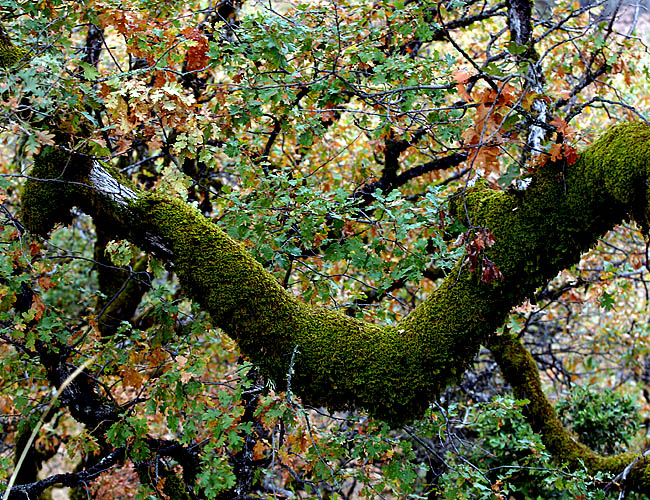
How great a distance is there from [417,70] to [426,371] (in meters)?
2.29

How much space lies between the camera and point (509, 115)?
7.59 ft

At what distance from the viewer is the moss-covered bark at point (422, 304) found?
2.22 m

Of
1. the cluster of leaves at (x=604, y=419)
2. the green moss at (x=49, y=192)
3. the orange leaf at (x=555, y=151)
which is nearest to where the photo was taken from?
the orange leaf at (x=555, y=151)

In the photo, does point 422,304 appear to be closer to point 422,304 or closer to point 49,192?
point 422,304

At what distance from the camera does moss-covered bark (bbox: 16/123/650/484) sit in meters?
2.22

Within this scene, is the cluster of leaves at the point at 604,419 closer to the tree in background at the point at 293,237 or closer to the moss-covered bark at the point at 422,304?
the tree in background at the point at 293,237

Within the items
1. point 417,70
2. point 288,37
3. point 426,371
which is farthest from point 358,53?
point 426,371

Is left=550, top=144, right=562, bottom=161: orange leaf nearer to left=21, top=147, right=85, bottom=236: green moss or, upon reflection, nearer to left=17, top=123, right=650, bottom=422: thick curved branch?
left=17, top=123, right=650, bottom=422: thick curved branch

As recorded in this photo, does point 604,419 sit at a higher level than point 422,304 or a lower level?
higher

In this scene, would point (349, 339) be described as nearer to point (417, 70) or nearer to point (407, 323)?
point (407, 323)

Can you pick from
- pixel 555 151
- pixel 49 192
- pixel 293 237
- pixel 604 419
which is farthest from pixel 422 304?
pixel 604 419

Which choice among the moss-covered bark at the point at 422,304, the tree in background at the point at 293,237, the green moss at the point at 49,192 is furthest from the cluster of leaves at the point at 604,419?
the green moss at the point at 49,192

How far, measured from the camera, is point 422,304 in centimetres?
259

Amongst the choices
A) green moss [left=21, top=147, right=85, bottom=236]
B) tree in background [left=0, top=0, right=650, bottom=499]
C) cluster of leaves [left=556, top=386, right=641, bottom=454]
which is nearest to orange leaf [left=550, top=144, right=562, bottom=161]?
tree in background [left=0, top=0, right=650, bottom=499]
